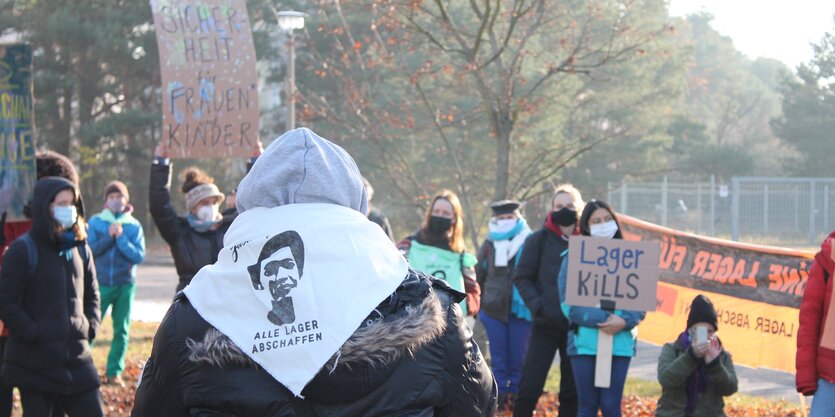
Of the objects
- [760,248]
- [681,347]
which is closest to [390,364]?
[681,347]

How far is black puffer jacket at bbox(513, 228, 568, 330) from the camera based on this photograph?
784 cm

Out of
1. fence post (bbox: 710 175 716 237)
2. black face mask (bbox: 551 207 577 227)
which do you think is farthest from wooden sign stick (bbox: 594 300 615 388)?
fence post (bbox: 710 175 716 237)

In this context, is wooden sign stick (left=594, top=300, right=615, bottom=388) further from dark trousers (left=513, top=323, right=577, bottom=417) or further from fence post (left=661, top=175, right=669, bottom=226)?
fence post (left=661, top=175, right=669, bottom=226)

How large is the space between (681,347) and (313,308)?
498cm

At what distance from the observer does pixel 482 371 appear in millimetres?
2596

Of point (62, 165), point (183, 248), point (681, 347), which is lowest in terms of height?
point (681, 347)

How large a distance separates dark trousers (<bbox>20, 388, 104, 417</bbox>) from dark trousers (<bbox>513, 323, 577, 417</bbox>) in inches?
121

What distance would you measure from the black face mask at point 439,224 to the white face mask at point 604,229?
68.1 inches

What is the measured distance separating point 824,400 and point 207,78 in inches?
178

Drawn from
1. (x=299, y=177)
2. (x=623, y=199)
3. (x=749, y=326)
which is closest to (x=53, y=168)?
(x=299, y=177)

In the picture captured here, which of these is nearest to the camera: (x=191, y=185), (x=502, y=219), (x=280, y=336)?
(x=280, y=336)

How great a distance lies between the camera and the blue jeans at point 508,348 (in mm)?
9352

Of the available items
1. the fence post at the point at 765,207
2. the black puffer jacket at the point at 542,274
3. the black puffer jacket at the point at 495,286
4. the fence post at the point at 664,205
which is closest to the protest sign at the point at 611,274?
the black puffer jacket at the point at 542,274

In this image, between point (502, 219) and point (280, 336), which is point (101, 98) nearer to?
point (502, 219)
